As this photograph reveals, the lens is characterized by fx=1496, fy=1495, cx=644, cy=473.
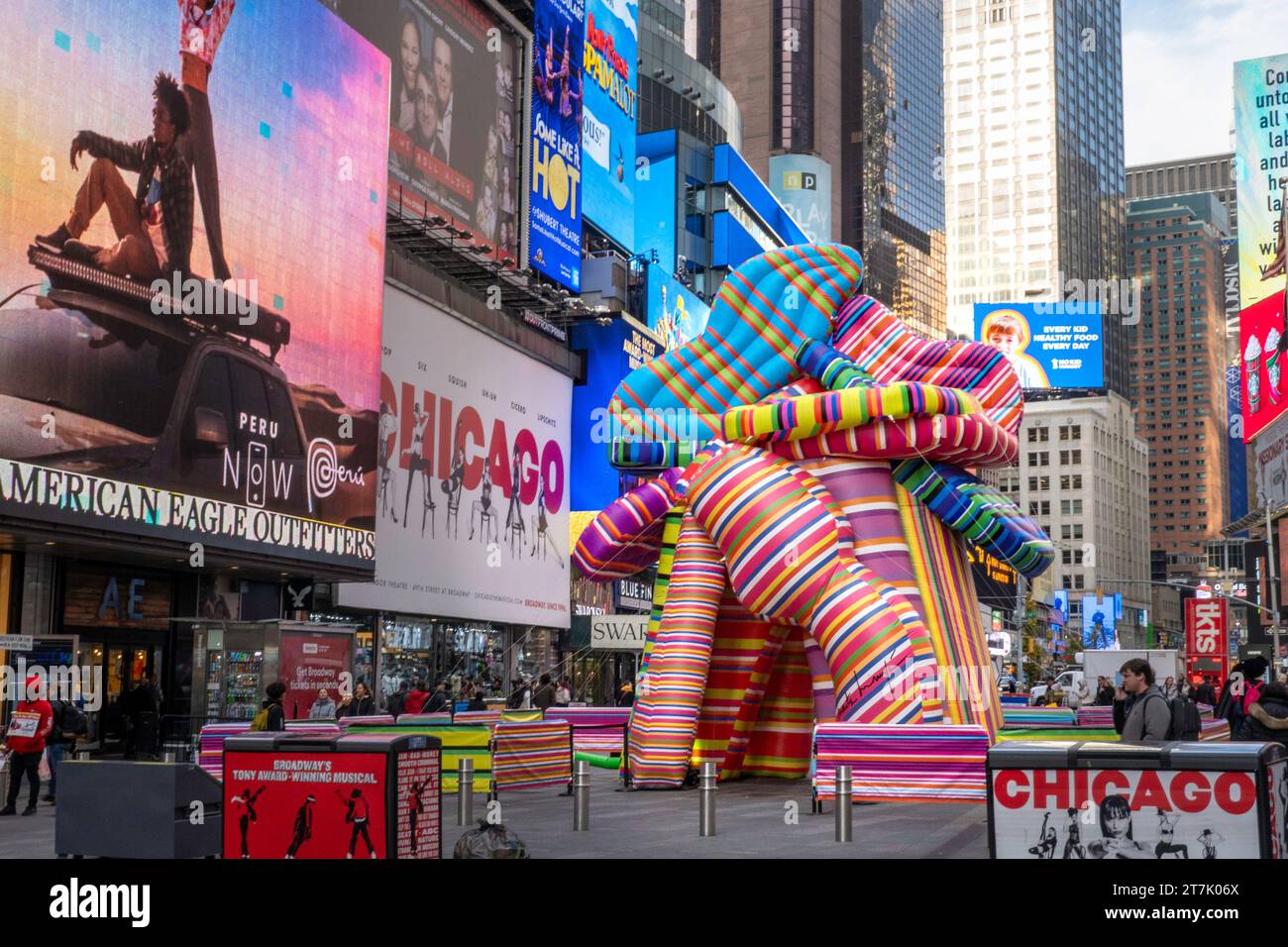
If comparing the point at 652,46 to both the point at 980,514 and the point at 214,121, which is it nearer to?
the point at 214,121

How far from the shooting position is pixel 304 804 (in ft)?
35.4

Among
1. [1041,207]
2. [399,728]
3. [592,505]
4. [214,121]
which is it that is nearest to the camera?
[399,728]

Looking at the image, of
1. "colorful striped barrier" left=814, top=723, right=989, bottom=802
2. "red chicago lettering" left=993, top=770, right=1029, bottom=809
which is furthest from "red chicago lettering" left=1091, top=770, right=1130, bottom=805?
"colorful striped barrier" left=814, top=723, right=989, bottom=802

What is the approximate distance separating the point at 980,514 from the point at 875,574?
1536mm

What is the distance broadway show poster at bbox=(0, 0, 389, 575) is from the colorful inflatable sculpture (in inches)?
A: 409

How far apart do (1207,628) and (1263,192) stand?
27.8m

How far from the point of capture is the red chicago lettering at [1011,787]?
9180mm

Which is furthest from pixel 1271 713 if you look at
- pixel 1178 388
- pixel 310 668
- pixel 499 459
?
pixel 1178 388

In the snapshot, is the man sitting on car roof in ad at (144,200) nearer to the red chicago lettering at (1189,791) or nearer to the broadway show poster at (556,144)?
the red chicago lettering at (1189,791)

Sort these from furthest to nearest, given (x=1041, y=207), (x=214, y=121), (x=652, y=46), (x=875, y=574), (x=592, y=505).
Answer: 1. (x=1041, y=207)
2. (x=652, y=46)
3. (x=592, y=505)
4. (x=214, y=121)
5. (x=875, y=574)

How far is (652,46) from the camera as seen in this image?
88.1 m

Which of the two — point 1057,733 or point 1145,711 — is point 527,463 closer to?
point 1057,733

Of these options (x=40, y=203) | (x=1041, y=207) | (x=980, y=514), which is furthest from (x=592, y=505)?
(x=1041, y=207)
